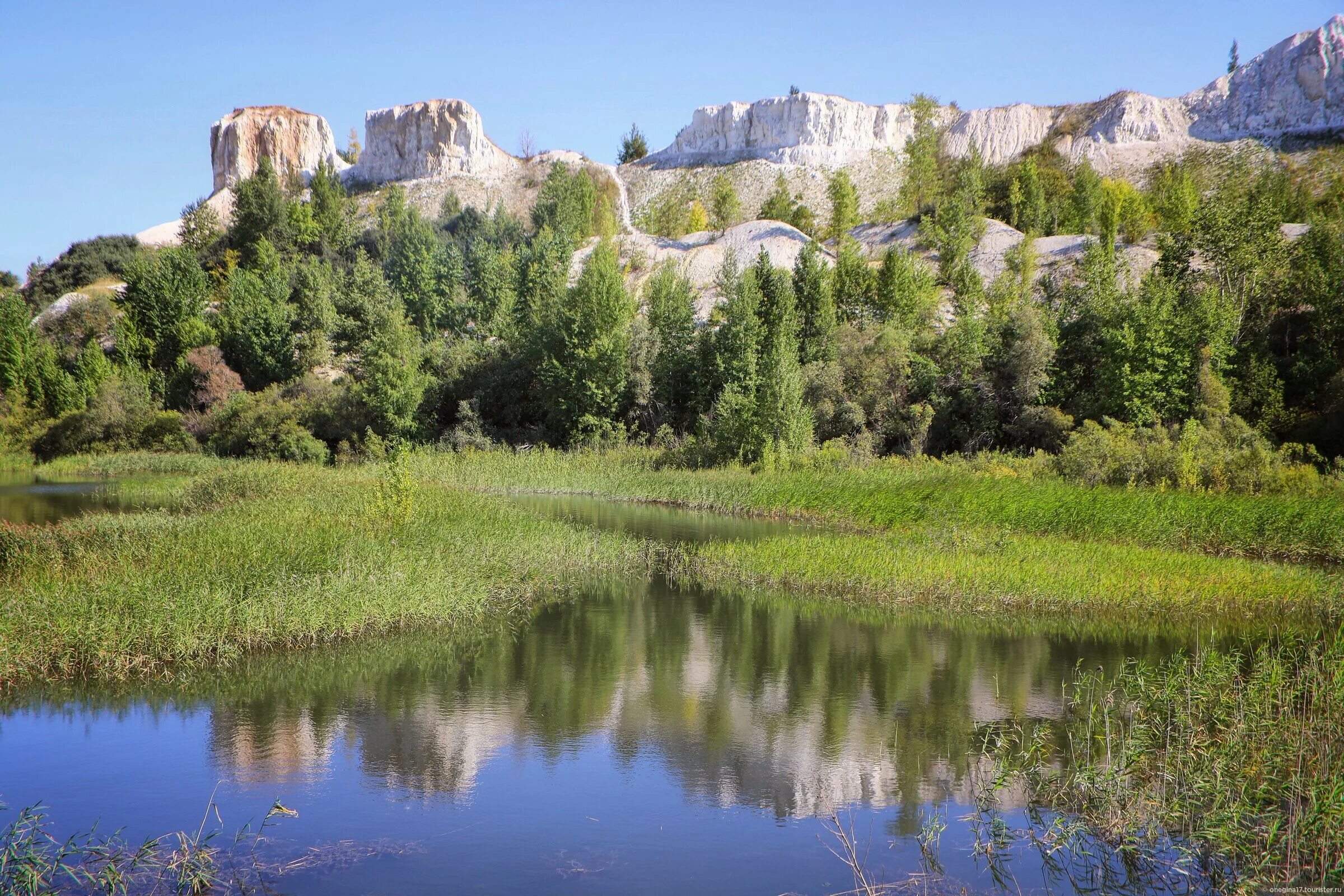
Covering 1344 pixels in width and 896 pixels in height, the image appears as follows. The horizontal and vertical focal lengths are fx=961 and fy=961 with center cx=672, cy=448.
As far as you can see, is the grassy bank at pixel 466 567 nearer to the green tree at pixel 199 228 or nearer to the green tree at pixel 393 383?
the green tree at pixel 393 383

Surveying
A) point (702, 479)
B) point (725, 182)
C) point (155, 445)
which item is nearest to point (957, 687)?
point (702, 479)

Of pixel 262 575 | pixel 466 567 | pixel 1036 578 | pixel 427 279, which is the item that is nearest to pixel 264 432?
pixel 427 279

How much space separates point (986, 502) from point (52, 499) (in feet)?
86.9

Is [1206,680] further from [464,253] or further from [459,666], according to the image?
[464,253]

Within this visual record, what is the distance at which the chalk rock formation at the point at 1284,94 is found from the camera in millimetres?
67125

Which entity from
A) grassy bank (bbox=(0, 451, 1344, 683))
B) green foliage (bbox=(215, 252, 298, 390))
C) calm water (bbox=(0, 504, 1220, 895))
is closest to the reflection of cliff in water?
calm water (bbox=(0, 504, 1220, 895))

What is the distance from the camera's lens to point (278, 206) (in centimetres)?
7081

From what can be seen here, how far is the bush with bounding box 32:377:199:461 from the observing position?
4509 cm

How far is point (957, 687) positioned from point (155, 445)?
43228 mm

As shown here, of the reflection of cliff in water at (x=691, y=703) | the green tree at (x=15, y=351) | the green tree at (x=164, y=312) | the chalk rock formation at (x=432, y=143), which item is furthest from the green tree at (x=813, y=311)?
the chalk rock formation at (x=432, y=143)

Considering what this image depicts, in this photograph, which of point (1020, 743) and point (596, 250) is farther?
point (596, 250)

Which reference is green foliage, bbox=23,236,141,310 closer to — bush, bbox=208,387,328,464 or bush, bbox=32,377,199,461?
bush, bbox=32,377,199,461

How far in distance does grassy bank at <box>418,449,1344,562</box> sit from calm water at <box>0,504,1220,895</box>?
6.45 m

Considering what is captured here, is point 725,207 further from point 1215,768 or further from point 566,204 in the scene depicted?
point 1215,768
